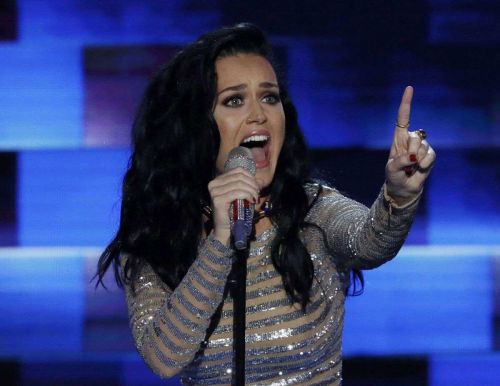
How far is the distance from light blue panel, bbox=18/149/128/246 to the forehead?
163 centimetres

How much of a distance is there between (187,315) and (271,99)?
1.58 feet

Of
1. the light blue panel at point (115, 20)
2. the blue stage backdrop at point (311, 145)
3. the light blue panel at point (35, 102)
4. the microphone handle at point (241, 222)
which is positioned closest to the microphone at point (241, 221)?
Answer: the microphone handle at point (241, 222)

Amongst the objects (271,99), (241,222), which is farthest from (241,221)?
(271,99)

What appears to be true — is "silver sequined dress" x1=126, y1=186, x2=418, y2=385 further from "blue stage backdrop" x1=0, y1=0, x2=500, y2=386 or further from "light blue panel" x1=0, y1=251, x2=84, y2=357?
"light blue panel" x1=0, y1=251, x2=84, y2=357

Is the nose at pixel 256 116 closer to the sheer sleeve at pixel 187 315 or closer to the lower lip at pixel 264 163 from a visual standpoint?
the lower lip at pixel 264 163

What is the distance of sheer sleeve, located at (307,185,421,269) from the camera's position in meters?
1.70

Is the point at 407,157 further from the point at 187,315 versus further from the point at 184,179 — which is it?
the point at 184,179

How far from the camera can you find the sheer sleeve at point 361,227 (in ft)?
5.58

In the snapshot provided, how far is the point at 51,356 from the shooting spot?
3393 mm

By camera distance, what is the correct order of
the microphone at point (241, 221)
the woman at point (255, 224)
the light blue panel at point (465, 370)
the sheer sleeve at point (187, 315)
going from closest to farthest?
1. the microphone at point (241, 221)
2. the sheer sleeve at point (187, 315)
3. the woman at point (255, 224)
4. the light blue panel at point (465, 370)

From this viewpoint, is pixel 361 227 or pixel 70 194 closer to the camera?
pixel 361 227

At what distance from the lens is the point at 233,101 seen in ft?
6.24

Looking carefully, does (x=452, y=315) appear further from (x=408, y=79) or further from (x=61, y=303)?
(x=61, y=303)

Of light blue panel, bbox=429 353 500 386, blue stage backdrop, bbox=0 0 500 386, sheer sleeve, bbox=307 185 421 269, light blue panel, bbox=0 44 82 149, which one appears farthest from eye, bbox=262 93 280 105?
light blue panel, bbox=0 44 82 149
